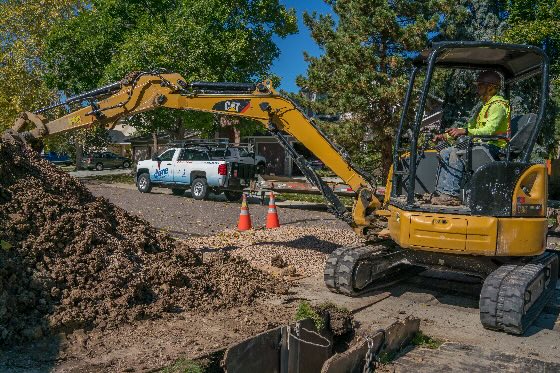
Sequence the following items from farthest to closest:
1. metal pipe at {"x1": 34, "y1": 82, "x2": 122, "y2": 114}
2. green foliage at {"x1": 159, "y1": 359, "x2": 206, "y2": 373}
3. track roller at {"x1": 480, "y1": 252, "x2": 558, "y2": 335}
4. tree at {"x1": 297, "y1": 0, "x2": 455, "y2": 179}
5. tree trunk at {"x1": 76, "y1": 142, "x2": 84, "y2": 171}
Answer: tree trunk at {"x1": 76, "y1": 142, "x2": 84, "y2": 171} < tree at {"x1": 297, "y1": 0, "x2": 455, "y2": 179} < metal pipe at {"x1": 34, "y1": 82, "x2": 122, "y2": 114} < track roller at {"x1": 480, "y1": 252, "x2": 558, "y2": 335} < green foliage at {"x1": 159, "y1": 359, "x2": 206, "y2": 373}

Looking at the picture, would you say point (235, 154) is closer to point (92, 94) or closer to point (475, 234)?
point (92, 94)

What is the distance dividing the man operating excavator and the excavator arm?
141cm

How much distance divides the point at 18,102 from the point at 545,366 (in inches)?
1053

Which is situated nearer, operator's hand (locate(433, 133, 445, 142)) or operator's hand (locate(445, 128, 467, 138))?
operator's hand (locate(445, 128, 467, 138))

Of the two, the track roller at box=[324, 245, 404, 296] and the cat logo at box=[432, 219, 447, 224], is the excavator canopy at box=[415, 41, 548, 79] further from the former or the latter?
the track roller at box=[324, 245, 404, 296]

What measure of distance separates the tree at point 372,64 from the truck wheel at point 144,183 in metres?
7.03

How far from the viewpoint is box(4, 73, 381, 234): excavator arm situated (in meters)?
8.19

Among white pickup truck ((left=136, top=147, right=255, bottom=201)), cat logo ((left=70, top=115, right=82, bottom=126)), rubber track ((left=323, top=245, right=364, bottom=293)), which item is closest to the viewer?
rubber track ((left=323, top=245, right=364, bottom=293))

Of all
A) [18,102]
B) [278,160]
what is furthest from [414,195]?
[278,160]

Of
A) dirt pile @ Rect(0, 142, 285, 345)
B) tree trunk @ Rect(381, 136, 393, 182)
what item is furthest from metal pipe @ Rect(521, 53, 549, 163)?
tree trunk @ Rect(381, 136, 393, 182)

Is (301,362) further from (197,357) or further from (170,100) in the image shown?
(170,100)

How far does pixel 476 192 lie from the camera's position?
6.35 m

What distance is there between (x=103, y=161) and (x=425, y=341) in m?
44.1

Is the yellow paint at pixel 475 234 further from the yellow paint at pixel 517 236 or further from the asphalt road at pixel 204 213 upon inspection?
the asphalt road at pixel 204 213
